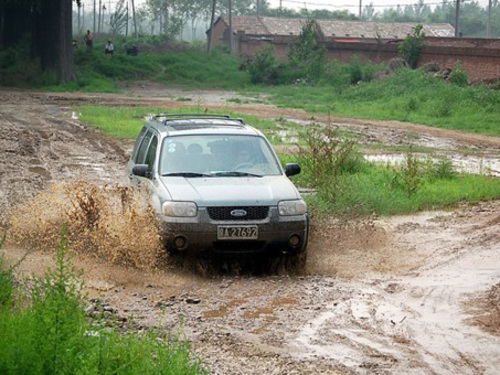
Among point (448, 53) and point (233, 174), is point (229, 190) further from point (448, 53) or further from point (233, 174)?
point (448, 53)

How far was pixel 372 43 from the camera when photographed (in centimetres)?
5503

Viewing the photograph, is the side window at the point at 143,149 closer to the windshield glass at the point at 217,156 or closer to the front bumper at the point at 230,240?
the windshield glass at the point at 217,156

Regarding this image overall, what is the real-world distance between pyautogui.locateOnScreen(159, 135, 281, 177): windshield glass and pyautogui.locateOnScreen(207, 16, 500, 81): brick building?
30.2 meters

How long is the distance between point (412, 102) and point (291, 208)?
2563cm

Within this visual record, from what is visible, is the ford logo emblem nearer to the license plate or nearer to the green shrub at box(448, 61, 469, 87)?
the license plate

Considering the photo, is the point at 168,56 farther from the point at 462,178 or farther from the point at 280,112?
the point at 462,178

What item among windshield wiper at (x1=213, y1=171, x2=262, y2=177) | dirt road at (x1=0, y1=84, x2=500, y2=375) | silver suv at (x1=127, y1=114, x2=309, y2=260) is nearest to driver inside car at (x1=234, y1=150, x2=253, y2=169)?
silver suv at (x1=127, y1=114, x2=309, y2=260)

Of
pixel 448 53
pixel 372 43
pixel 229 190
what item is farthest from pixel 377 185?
pixel 372 43

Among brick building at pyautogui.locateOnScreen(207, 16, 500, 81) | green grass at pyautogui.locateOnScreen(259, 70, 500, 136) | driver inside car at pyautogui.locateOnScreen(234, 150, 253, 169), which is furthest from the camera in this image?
brick building at pyautogui.locateOnScreen(207, 16, 500, 81)

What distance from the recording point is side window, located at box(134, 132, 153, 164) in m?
12.9

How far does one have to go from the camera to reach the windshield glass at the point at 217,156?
11.5 m

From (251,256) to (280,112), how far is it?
2551 cm

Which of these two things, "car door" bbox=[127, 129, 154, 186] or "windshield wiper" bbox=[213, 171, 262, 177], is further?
"car door" bbox=[127, 129, 154, 186]

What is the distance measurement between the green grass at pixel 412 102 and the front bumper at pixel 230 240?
19.7 metres
